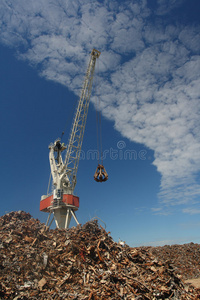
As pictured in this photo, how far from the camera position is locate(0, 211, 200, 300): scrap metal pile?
7.68 meters

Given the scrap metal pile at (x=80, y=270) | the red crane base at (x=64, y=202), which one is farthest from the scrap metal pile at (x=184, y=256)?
the red crane base at (x=64, y=202)

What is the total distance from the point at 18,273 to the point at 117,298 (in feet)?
Result: 15.7

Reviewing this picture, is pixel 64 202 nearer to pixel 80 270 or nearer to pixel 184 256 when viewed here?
pixel 184 256

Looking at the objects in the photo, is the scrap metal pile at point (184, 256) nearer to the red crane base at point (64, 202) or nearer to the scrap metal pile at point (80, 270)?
the scrap metal pile at point (80, 270)

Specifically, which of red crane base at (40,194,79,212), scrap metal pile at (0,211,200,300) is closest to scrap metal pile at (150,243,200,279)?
scrap metal pile at (0,211,200,300)

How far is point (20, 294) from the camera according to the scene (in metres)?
7.59

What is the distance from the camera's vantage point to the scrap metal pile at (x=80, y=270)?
768 cm

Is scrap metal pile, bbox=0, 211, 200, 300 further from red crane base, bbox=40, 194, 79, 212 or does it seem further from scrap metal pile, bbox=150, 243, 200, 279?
red crane base, bbox=40, 194, 79, 212

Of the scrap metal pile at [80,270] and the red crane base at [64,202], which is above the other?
the red crane base at [64,202]

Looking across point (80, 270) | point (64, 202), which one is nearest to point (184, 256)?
point (64, 202)

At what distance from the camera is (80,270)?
877 cm

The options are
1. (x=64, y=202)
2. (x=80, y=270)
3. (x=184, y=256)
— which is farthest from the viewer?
(x=64, y=202)

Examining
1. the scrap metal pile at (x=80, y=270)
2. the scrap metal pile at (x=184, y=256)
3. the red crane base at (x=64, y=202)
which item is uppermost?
the red crane base at (x=64, y=202)

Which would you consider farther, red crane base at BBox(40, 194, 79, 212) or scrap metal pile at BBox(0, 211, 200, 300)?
red crane base at BBox(40, 194, 79, 212)
